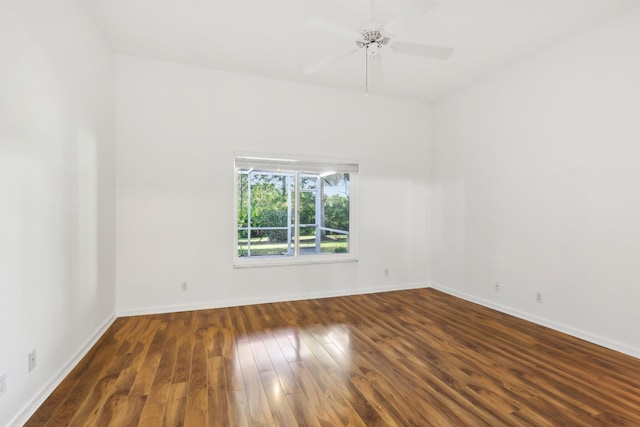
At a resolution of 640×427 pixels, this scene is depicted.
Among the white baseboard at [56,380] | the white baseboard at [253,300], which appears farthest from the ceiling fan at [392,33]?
the white baseboard at [56,380]

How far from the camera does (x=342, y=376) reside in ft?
7.88

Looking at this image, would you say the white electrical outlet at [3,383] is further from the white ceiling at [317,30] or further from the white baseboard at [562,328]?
the white baseboard at [562,328]

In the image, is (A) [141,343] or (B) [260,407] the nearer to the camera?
(B) [260,407]

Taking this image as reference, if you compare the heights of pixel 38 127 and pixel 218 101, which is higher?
pixel 218 101

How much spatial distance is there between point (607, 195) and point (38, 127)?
4.63m

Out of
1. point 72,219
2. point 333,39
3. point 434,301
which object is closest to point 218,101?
point 333,39

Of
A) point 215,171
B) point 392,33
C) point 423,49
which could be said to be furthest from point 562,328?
point 215,171

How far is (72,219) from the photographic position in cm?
254

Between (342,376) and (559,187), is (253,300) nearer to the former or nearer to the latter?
(342,376)

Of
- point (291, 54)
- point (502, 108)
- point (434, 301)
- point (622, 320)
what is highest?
point (291, 54)

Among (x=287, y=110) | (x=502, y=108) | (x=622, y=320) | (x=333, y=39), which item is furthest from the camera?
(x=287, y=110)

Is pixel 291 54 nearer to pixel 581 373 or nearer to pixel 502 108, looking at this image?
pixel 502 108

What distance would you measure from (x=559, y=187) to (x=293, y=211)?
3180 mm

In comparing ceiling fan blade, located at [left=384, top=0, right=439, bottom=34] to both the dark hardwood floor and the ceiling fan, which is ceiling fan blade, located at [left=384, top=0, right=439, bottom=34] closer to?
the ceiling fan
